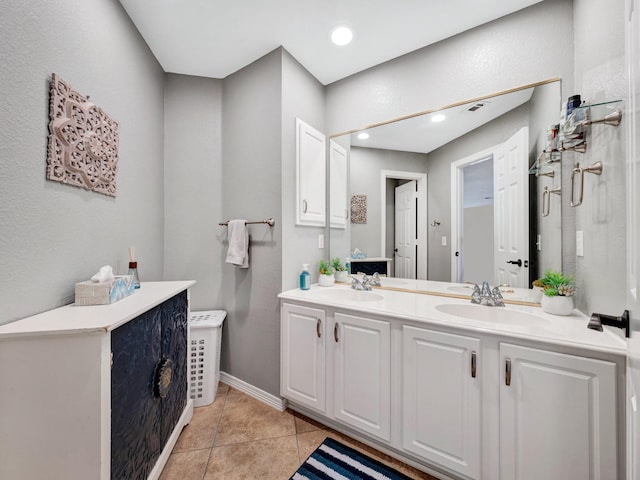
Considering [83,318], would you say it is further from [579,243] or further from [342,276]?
[579,243]

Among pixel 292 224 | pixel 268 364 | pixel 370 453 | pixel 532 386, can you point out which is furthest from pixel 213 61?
pixel 370 453

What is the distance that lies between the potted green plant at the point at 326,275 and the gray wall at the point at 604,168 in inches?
57.7

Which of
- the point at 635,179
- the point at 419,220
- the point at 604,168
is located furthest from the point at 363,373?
the point at 604,168

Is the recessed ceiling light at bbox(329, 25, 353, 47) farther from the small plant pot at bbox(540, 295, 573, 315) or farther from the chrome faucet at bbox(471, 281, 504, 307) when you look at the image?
the small plant pot at bbox(540, 295, 573, 315)

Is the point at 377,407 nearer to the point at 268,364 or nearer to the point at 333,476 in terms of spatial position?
the point at 333,476

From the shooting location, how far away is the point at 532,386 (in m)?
1.01

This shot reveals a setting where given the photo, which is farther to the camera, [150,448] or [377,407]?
[377,407]

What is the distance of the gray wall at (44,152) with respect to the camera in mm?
883

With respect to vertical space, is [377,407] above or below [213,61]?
below

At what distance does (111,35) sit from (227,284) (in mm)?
1757

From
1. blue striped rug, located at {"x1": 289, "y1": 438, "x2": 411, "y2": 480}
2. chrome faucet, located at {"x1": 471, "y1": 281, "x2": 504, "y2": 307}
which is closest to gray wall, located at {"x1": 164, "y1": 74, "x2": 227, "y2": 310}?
blue striped rug, located at {"x1": 289, "y1": 438, "x2": 411, "y2": 480}

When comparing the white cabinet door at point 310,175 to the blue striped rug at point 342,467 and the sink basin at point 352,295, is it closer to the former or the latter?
the sink basin at point 352,295

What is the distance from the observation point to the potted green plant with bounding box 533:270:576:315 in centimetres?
123

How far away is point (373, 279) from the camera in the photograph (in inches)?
78.0
